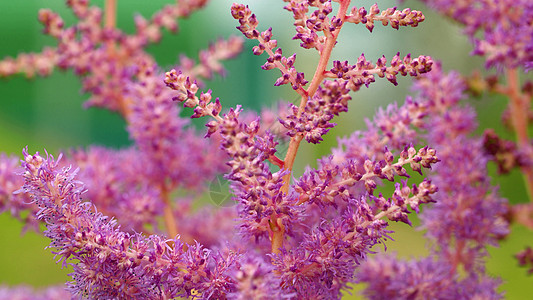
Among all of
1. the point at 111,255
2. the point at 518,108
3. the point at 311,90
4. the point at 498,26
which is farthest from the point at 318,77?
the point at 518,108

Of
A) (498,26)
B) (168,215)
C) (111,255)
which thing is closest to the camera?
(111,255)

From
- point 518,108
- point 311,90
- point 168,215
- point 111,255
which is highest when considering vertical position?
point 518,108

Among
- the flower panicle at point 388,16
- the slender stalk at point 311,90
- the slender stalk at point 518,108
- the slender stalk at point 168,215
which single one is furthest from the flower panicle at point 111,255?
the slender stalk at point 518,108

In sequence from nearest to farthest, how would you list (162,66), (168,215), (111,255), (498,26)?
(111,255) → (498,26) → (168,215) → (162,66)

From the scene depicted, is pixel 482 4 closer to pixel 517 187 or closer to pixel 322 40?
pixel 322 40

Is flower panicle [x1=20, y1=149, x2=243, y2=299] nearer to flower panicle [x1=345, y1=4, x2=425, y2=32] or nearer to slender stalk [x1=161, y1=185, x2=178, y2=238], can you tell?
flower panicle [x1=345, y1=4, x2=425, y2=32]

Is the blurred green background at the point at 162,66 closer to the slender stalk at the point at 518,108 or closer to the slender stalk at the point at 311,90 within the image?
the slender stalk at the point at 518,108

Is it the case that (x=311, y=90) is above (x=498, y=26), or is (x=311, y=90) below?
below

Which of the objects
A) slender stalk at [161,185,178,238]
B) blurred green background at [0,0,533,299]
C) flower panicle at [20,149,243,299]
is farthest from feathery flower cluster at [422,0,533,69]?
blurred green background at [0,0,533,299]

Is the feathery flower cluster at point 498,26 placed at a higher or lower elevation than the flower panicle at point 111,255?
higher

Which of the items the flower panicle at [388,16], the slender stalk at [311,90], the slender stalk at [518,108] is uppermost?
the slender stalk at [518,108]

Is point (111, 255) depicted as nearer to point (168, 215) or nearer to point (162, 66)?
point (168, 215)

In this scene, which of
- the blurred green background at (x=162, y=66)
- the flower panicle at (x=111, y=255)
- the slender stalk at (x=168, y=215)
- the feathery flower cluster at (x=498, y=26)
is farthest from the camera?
the blurred green background at (x=162, y=66)
